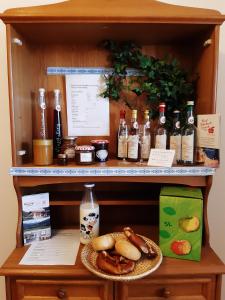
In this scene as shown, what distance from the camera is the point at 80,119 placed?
120 cm

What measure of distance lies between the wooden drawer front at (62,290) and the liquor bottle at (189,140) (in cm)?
58

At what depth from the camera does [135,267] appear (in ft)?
2.79

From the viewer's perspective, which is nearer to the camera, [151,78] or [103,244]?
[103,244]

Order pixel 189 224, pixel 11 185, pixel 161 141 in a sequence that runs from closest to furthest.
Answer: pixel 189 224 → pixel 161 141 → pixel 11 185

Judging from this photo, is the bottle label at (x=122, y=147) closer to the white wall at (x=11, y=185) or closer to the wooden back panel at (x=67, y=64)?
the wooden back panel at (x=67, y=64)

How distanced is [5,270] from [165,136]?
2.70 ft

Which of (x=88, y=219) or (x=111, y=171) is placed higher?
(x=111, y=171)

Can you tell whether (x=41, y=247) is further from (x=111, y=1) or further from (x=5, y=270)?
(x=111, y=1)

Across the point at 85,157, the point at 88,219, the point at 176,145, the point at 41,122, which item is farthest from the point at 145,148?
the point at 41,122

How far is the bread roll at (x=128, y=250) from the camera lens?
0.86m

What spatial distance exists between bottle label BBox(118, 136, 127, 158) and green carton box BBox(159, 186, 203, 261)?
0.26 metres

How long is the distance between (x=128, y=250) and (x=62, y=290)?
29cm

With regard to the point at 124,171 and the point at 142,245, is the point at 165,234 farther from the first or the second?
the point at 124,171

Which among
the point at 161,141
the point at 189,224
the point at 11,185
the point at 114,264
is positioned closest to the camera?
the point at 114,264
